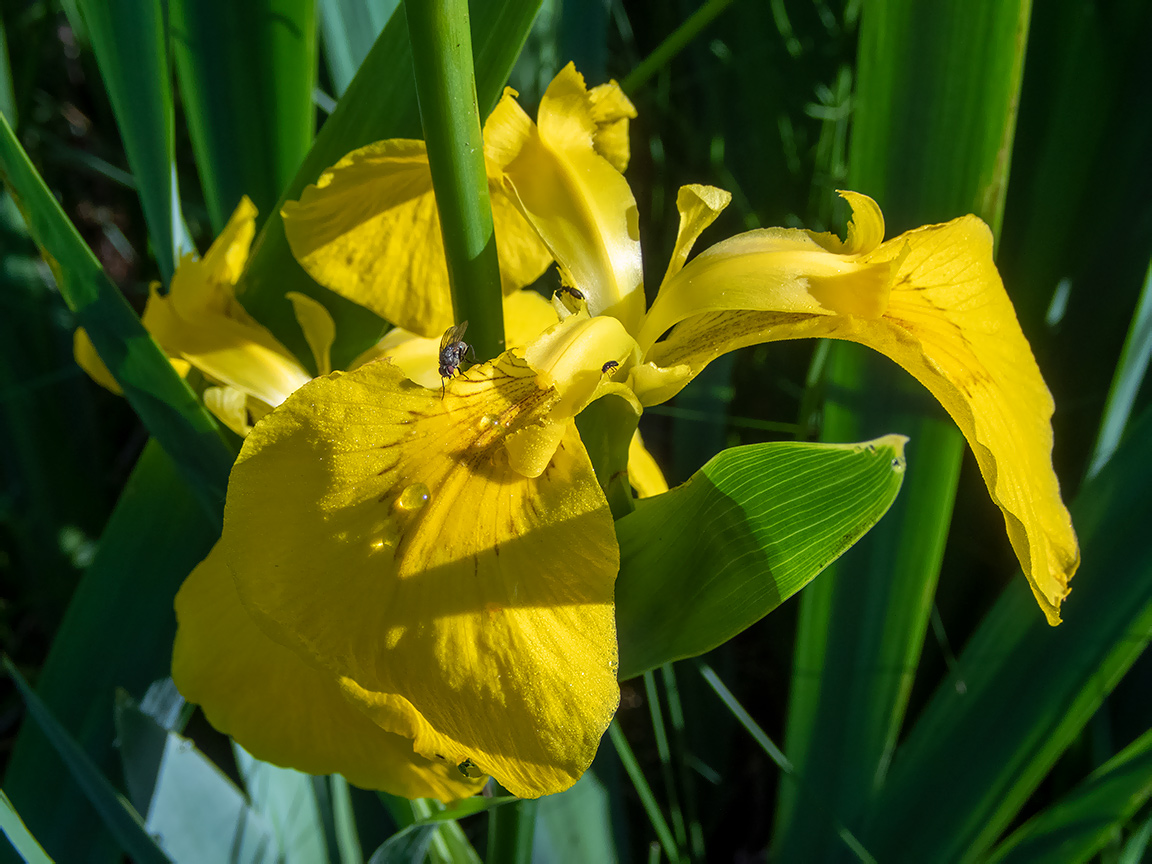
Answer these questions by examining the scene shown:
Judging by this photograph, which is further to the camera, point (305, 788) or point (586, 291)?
point (305, 788)

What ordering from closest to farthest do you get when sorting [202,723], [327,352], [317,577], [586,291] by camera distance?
1. [317,577]
2. [586,291]
3. [327,352]
4. [202,723]

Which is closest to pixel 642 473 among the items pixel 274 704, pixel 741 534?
pixel 741 534

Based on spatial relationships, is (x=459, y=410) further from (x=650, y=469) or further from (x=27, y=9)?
(x=27, y=9)

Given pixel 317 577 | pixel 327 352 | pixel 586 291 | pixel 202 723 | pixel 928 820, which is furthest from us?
pixel 202 723

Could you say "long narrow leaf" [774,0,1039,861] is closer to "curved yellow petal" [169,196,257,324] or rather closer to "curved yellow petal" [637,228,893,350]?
"curved yellow petal" [637,228,893,350]

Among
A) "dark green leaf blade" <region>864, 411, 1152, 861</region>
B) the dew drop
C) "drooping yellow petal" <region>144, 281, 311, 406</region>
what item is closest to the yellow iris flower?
the dew drop

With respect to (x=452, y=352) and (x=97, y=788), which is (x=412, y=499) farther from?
(x=97, y=788)

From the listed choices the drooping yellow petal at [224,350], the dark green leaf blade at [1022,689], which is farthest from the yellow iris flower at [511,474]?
the dark green leaf blade at [1022,689]

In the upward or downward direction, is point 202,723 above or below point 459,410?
below

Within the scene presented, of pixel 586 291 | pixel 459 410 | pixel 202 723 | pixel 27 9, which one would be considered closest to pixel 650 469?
pixel 586 291
